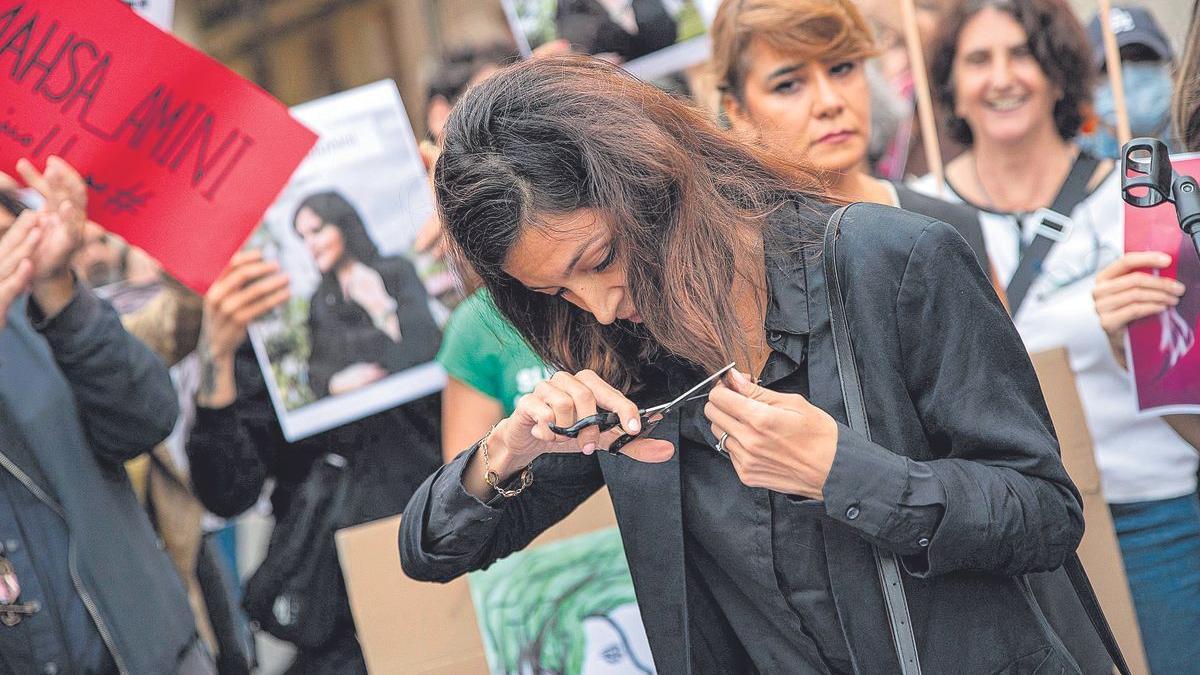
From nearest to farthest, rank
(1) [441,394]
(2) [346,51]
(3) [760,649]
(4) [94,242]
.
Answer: (3) [760,649] → (1) [441,394] → (4) [94,242] → (2) [346,51]

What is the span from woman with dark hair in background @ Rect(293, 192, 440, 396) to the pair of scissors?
141 centimetres

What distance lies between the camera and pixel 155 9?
3084mm

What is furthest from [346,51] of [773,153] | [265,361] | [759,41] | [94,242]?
[773,153]

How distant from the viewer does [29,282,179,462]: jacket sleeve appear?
248cm

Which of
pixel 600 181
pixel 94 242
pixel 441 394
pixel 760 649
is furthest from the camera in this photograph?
pixel 94 242

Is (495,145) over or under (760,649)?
over

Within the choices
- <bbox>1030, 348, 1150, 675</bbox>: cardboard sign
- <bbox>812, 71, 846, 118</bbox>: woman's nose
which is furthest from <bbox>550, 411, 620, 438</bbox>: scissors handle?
<bbox>812, 71, 846, 118</bbox>: woman's nose

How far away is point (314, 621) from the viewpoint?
3.00 meters

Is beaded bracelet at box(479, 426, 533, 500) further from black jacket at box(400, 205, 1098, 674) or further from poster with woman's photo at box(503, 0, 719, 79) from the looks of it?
poster with woman's photo at box(503, 0, 719, 79)

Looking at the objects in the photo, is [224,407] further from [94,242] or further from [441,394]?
[94,242]

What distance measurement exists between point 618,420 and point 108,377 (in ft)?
4.21

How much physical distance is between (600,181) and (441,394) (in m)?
1.60

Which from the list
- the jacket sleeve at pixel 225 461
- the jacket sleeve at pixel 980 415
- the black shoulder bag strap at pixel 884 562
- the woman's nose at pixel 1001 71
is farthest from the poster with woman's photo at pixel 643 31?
the jacket sleeve at pixel 980 415

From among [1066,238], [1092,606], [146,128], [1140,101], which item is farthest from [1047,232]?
[146,128]
